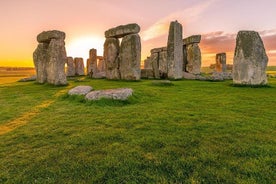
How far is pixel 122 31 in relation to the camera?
48.4 ft

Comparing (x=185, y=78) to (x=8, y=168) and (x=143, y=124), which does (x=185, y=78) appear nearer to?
(x=143, y=124)

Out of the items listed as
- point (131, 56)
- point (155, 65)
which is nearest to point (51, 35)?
point (131, 56)

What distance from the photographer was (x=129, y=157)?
309 centimetres

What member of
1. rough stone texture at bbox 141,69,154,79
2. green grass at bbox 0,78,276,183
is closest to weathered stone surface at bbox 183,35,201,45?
rough stone texture at bbox 141,69,154,79

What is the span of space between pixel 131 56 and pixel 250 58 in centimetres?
719

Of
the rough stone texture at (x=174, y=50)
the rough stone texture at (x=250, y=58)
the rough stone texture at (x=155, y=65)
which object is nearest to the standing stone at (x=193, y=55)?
the rough stone texture at (x=155, y=65)

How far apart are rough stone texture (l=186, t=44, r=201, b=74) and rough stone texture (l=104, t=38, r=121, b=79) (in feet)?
24.1

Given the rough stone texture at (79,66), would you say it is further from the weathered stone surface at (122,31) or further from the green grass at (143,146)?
the green grass at (143,146)

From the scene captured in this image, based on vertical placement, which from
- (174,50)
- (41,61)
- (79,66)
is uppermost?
(174,50)

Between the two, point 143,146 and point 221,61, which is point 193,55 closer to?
point 221,61

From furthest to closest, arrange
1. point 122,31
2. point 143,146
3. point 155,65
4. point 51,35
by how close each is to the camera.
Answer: point 155,65
point 122,31
point 51,35
point 143,146

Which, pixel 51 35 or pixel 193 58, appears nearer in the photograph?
pixel 51 35

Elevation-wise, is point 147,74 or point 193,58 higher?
point 193,58

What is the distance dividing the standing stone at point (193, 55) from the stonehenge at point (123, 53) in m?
7.24
